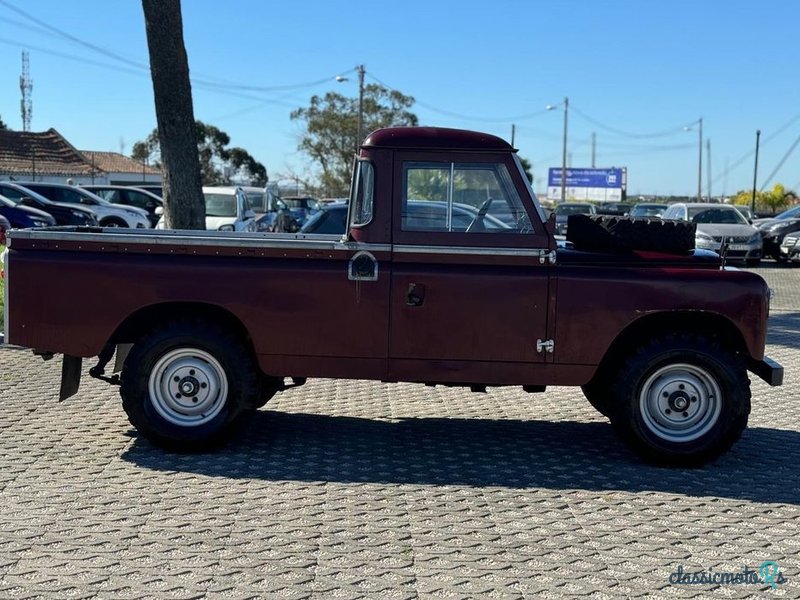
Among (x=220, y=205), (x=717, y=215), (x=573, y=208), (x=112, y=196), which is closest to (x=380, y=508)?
(x=220, y=205)

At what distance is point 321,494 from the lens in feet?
19.3

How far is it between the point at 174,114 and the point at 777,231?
19658 mm

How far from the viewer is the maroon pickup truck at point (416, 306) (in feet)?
21.3

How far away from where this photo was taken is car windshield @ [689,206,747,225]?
25.8m

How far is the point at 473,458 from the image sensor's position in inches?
267

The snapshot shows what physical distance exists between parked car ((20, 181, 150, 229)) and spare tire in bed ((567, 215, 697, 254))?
2322cm

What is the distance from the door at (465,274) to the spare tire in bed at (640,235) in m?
0.54

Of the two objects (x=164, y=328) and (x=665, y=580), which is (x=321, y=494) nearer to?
(x=164, y=328)

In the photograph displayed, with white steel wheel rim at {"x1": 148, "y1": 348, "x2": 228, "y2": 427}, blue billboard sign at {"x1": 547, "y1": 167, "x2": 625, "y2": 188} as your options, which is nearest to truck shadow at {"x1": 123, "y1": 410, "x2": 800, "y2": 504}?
white steel wheel rim at {"x1": 148, "y1": 348, "x2": 228, "y2": 427}

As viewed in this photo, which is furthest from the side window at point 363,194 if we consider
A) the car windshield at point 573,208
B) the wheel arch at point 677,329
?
the car windshield at point 573,208

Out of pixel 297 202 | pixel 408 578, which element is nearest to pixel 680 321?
pixel 408 578

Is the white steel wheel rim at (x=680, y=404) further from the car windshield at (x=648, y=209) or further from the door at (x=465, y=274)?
the car windshield at (x=648, y=209)

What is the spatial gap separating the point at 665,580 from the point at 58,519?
3.11m

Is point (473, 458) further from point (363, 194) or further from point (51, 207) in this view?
point (51, 207)
